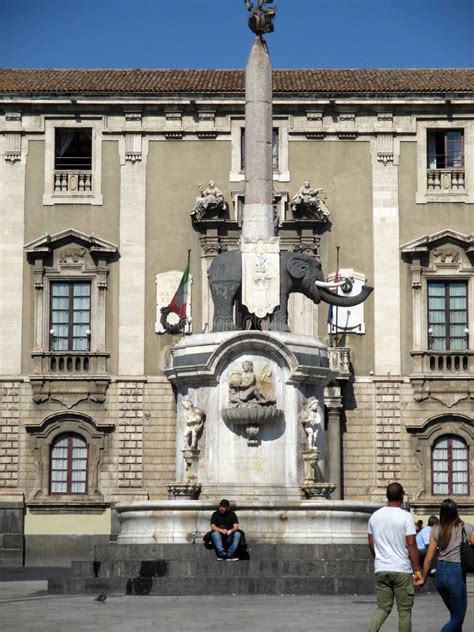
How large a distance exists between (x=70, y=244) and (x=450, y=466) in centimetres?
1291

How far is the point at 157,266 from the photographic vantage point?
51.5 m

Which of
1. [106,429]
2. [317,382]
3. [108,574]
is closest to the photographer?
[108,574]

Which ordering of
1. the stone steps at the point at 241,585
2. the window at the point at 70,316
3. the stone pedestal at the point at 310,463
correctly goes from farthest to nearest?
the window at the point at 70,316 → the stone pedestal at the point at 310,463 → the stone steps at the point at 241,585

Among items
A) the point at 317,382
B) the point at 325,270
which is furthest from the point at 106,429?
the point at 317,382

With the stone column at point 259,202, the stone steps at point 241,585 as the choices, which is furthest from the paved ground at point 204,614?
the stone column at point 259,202

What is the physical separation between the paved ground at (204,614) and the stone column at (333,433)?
69.3ft

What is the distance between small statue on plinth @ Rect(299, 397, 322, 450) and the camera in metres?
32.7

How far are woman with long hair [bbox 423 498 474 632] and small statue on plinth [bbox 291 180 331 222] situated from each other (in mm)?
32655

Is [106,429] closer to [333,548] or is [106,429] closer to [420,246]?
[420,246]

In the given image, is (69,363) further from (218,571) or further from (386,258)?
(218,571)

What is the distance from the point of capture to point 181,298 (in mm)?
49469

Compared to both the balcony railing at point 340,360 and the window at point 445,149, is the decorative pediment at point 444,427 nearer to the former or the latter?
Answer: the balcony railing at point 340,360

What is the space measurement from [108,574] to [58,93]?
83.5 ft

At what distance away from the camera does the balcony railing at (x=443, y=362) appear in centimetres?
5094
